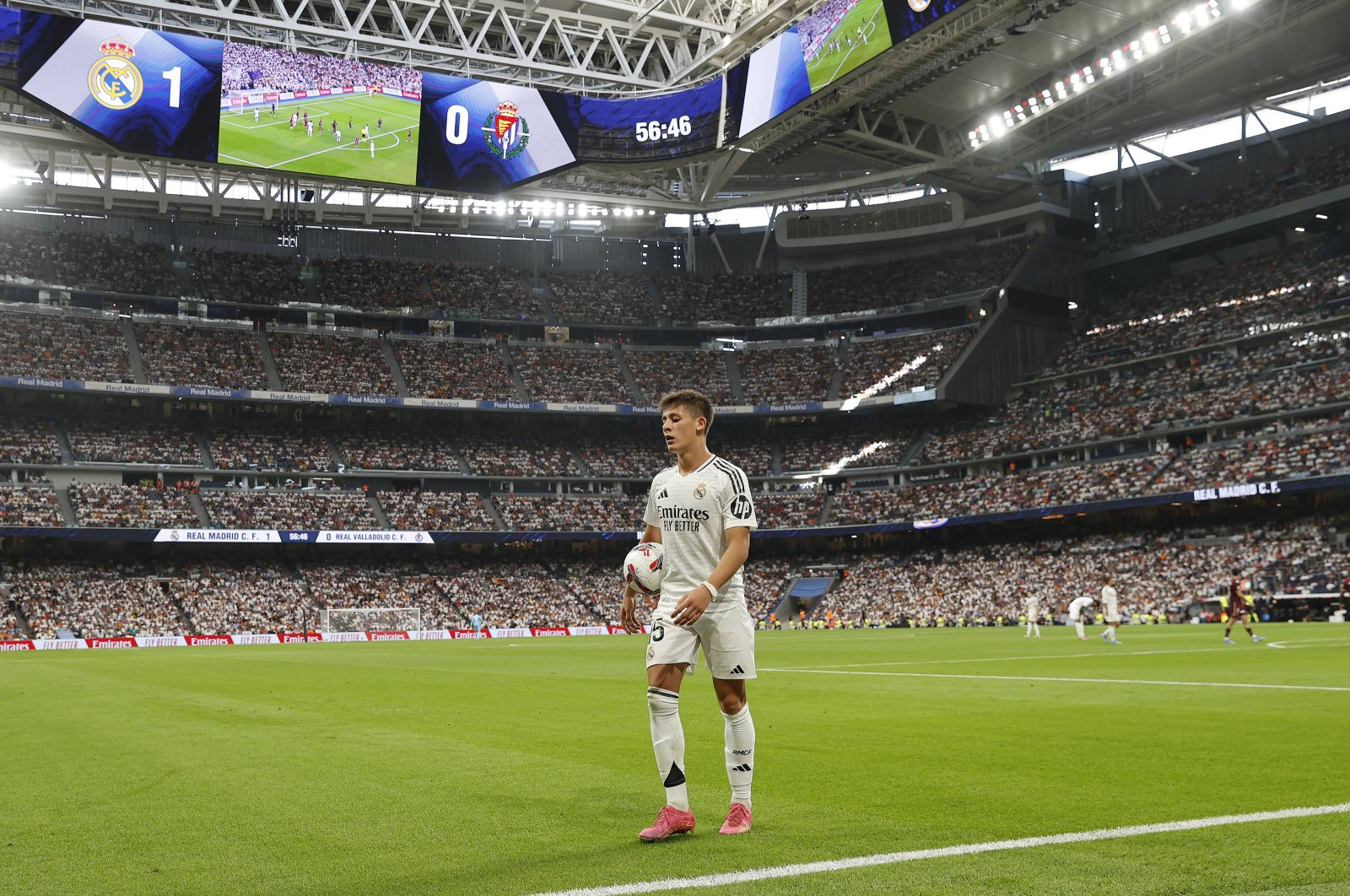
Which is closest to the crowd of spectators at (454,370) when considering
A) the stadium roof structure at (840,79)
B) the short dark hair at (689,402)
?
the stadium roof structure at (840,79)

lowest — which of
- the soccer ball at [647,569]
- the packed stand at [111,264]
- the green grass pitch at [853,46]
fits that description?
the soccer ball at [647,569]

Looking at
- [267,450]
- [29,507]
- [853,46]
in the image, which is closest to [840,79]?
[853,46]

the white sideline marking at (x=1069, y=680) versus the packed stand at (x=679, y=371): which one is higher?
the packed stand at (x=679, y=371)

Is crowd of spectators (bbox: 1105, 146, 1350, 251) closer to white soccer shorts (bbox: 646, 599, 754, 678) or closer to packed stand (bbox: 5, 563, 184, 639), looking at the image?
packed stand (bbox: 5, 563, 184, 639)

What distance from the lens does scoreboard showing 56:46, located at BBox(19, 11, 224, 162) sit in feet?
156

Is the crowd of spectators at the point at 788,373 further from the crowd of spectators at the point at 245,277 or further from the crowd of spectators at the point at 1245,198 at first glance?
the crowd of spectators at the point at 245,277

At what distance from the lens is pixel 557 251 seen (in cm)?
8900

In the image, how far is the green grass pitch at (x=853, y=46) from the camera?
155 feet

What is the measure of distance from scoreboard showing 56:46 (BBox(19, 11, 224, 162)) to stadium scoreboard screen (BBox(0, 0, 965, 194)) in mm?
49

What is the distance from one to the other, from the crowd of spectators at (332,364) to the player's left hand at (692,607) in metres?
69.6

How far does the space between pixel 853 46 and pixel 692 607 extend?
152 ft

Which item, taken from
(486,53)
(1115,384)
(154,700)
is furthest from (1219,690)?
(1115,384)

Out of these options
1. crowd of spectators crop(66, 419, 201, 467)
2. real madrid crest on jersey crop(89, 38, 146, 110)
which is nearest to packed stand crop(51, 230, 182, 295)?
crowd of spectators crop(66, 419, 201, 467)

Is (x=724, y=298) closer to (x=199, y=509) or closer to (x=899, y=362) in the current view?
(x=899, y=362)
